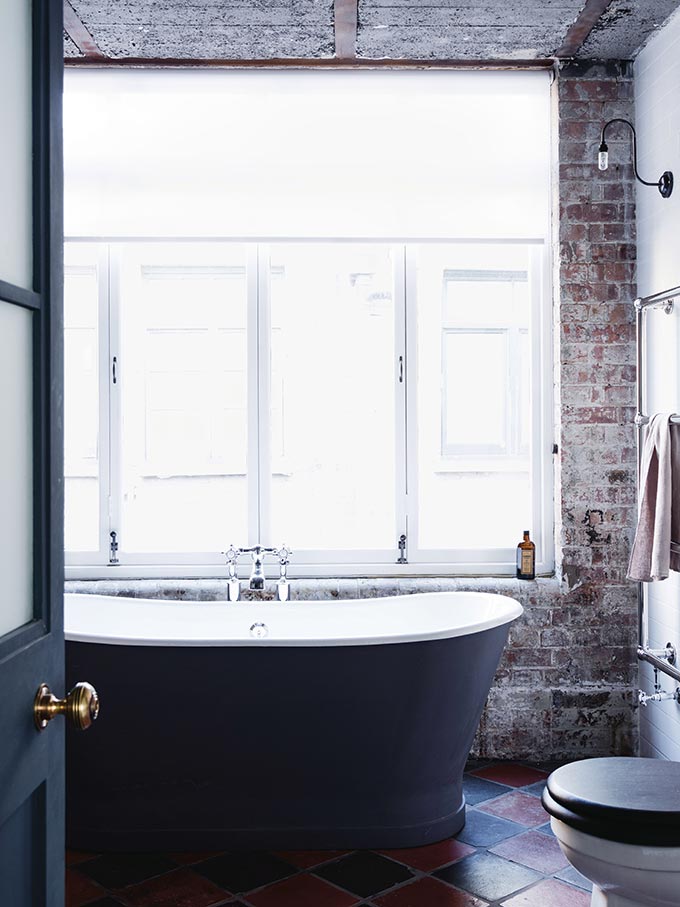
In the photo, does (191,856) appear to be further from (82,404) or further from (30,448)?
(30,448)

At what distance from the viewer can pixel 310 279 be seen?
12.3 feet

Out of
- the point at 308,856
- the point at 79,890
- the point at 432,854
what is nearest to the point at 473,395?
the point at 432,854

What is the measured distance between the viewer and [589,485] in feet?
11.8

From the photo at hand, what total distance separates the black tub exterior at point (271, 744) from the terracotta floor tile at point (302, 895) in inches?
8.5

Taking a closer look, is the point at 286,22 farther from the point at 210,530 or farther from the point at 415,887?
the point at 415,887

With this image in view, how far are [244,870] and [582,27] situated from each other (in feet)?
10.5

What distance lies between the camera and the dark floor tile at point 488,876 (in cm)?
254

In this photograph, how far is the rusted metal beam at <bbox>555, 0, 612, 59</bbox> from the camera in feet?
10.3

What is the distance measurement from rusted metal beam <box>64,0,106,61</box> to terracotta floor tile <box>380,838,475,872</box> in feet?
10.2

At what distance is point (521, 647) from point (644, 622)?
49cm

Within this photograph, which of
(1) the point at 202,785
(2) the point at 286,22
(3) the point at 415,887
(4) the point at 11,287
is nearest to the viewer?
(4) the point at 11,287

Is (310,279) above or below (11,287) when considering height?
above

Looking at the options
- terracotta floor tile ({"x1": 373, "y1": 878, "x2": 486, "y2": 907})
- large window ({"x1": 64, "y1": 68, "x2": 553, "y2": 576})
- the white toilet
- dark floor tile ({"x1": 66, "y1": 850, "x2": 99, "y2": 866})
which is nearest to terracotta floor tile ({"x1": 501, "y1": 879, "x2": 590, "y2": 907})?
terracotta floor tile ({"x1": 373, "y1": 878, "x2": 486, "y2": 907})

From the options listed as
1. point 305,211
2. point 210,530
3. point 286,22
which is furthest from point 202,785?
point 286,22
